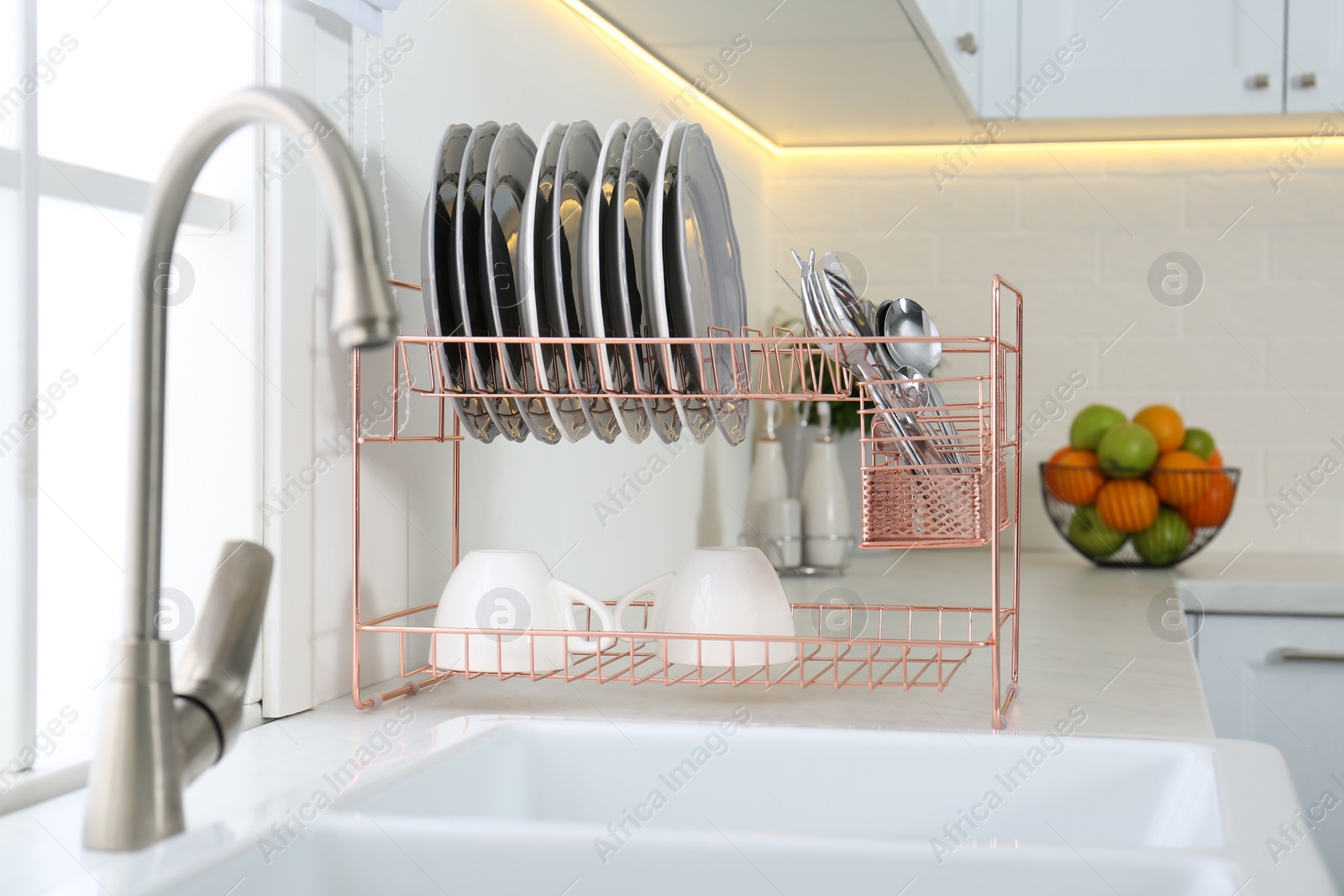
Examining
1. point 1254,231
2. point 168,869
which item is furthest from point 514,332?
point 1254,231

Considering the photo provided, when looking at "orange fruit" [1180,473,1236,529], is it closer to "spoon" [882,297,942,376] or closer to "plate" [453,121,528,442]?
"spoon" [882,297,942,376]

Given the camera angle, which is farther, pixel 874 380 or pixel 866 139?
pixel 866 139

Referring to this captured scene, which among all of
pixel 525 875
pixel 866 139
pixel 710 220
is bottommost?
pixel 525 875

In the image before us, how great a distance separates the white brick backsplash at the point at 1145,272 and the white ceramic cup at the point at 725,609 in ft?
4.32

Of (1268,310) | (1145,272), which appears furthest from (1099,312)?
(1268,310)

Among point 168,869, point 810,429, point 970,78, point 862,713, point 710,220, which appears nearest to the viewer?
point 168,869

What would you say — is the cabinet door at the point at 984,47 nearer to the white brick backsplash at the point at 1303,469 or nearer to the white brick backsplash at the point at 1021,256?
the white brick backsplash at the point at 1021,256

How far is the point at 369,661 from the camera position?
961 mm

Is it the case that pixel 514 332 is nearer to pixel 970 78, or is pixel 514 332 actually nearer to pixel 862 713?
pixel 862 713

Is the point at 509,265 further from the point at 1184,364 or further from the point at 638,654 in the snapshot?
the point at 1184,364

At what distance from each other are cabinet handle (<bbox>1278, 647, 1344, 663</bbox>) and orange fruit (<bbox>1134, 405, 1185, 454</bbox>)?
391 mm

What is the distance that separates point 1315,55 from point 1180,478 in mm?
649

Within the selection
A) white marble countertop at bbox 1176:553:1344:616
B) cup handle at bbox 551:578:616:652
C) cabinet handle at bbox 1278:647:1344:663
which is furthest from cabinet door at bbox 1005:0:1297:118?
cup handle at bbox 551:578:616:652

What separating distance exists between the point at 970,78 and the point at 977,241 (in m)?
0.34
